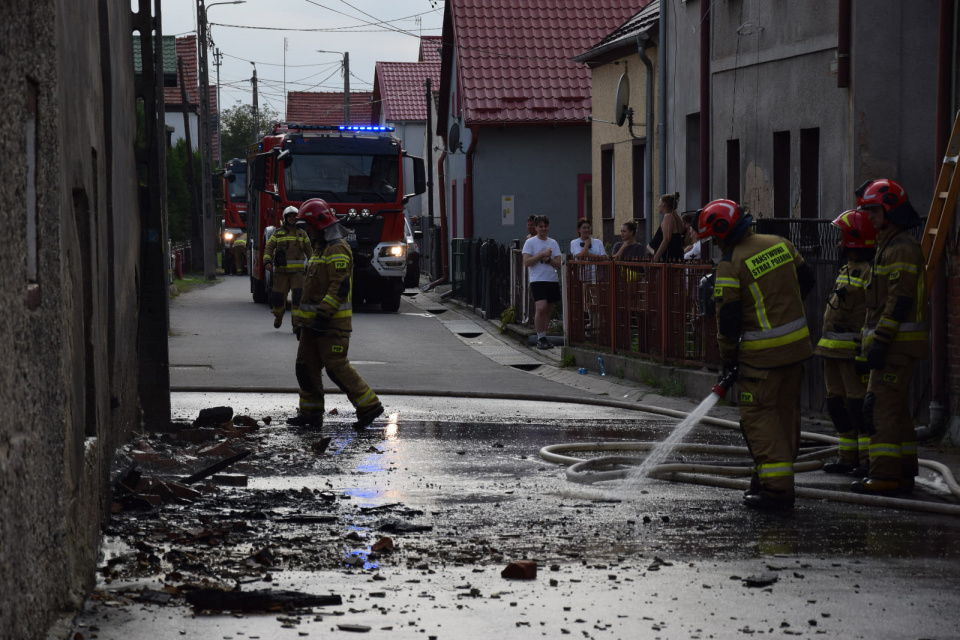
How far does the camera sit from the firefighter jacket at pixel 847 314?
933 centimetres

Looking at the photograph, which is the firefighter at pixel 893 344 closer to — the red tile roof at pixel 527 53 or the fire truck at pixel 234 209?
the red tile roof at pixel 527 53

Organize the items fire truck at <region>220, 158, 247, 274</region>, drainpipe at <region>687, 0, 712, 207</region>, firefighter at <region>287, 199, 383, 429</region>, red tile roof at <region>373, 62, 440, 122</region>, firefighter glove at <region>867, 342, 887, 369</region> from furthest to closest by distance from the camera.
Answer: red tile roof at <region>373, 62, 440, 122</region>
fire truck at <region>220, 158, 247, 274</region>
drainpipe at <region>687, 0, 712, 207</region>
firefighter at <region>287, 199, 383, 429</region>
firefighter glove at <region>867, 342, 887, 369</region>

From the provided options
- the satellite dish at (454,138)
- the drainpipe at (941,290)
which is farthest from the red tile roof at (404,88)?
the drainpipe at (941,290)

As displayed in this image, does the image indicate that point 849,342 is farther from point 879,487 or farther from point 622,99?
point 622,99

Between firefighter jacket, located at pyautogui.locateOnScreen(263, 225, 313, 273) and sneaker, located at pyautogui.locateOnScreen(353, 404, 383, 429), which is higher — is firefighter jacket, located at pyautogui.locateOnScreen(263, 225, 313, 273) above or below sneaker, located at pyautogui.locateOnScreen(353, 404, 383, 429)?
above

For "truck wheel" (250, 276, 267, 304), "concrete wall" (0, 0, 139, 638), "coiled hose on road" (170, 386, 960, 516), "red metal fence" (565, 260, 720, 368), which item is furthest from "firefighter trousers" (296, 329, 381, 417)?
"truck wheel" (250, 276, 267, 304)

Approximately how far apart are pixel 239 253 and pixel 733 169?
90.0ft

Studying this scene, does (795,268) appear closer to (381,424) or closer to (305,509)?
(305,509)

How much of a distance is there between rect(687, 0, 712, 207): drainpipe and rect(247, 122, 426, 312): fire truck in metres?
8.49

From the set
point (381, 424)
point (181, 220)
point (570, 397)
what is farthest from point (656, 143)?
point (181, 220)

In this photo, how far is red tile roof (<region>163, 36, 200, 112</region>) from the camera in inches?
2712

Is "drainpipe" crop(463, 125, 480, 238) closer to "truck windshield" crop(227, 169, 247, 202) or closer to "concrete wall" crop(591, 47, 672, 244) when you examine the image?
"concrete wall" crop(591, 47, 672, 244)

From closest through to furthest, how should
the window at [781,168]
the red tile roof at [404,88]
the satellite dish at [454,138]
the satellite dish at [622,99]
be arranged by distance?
the window at [781,168]
the satellite dish at [622,99]
the satellite dish at [454,138]
the red tile roof at [404,88]

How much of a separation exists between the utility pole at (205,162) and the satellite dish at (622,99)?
1844 cm
